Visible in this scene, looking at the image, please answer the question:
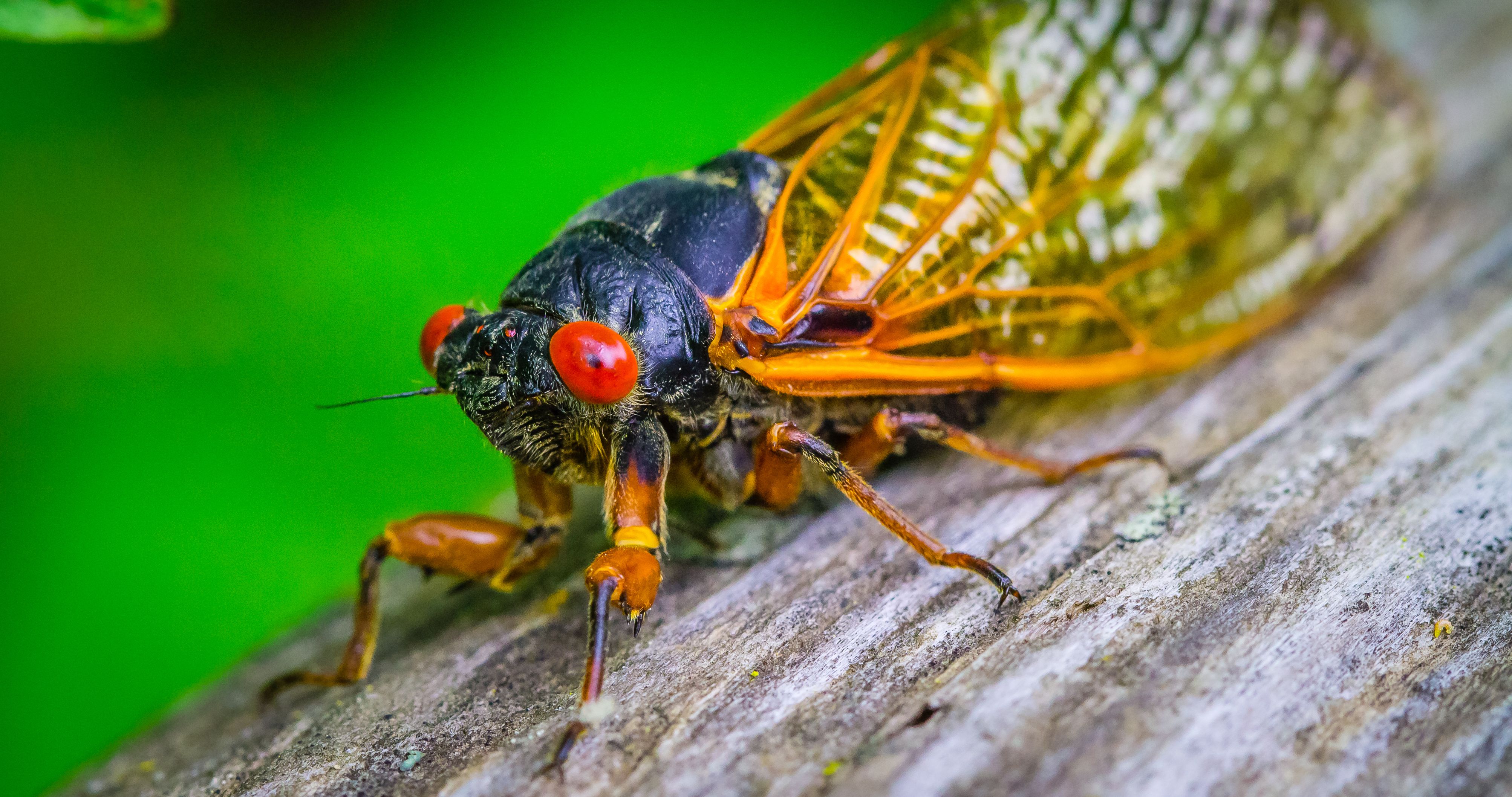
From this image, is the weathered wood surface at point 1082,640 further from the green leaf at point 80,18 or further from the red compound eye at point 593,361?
the green leaf at point 80,18

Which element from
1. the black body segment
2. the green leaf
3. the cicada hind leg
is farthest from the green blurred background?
the green leaf

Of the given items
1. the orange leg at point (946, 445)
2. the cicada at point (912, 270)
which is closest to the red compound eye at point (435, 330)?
the cicada at point (912, 270)

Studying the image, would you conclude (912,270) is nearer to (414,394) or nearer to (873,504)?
(873,504)

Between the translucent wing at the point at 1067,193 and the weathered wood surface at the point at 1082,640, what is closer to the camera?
the weathered wood surface at the point at 1082,640

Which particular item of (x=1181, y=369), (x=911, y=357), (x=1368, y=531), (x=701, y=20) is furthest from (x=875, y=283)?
(x=701, y=20)

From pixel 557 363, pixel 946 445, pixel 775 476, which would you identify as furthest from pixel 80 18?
pixel 946 445

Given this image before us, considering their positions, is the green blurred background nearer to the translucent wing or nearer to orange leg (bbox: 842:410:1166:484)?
the translucent wing
